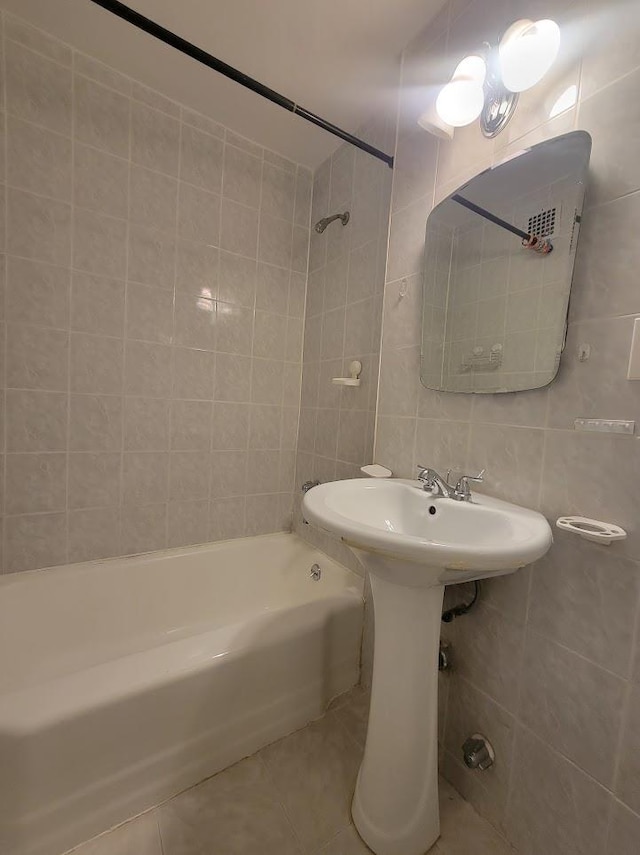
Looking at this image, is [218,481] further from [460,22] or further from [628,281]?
[460,22]

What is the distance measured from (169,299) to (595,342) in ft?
4.84

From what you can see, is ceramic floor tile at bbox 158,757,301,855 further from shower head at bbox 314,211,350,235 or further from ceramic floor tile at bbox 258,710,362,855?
shower head at bbox 314,211,350,235

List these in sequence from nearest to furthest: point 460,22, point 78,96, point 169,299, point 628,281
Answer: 1. point 628,281
2. point 460,22
3. point 78,96
4. point 169,299

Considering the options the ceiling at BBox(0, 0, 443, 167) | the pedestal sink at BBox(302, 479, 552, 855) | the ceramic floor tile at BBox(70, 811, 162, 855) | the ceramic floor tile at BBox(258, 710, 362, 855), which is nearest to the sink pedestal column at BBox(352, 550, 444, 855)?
the pedestal sink at BBox(302, 479, 552, 855)

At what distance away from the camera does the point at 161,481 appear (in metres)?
1.54

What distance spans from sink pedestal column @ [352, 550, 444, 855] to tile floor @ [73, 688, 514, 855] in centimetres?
9

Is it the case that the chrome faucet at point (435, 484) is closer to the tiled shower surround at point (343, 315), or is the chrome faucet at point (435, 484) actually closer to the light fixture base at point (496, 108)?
the tiled shower surround at point (343, 315)

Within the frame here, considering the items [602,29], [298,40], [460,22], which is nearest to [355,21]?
[298,40]

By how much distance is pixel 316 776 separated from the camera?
1.00 m

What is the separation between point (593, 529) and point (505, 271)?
2.07 feet

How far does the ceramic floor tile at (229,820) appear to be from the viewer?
0.82 meters

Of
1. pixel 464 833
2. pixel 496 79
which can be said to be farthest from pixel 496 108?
pixel 464 833

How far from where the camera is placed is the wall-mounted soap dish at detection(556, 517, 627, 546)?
2.00ft

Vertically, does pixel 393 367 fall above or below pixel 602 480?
above
